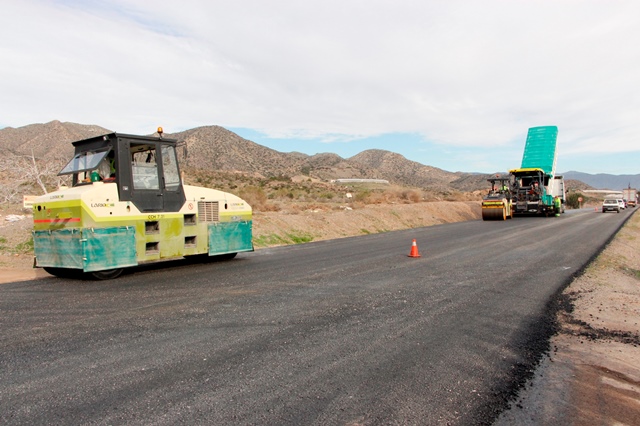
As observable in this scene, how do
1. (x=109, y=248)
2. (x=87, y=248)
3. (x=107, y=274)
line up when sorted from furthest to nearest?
(x=107, y=274)
(x=109, y=248)
(x=87, y=248)

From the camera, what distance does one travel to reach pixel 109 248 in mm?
8977

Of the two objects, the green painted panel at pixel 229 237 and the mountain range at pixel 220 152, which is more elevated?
the mountain range at pixel 220 152

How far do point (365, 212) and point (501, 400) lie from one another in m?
22.7

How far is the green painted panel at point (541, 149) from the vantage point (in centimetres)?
3391

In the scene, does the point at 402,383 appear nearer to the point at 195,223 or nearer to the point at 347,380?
the point at 347,380

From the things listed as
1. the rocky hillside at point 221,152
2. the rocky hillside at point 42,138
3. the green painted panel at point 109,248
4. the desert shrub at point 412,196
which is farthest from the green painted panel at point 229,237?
the rocky hillside at point 42,138

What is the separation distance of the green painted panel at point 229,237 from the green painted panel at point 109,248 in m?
2.15

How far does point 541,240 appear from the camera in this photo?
16.6 m

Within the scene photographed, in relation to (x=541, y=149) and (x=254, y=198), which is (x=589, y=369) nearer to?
(x=254, y=198)

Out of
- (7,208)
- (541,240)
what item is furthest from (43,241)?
(7,208)

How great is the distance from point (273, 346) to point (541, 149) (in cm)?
3462

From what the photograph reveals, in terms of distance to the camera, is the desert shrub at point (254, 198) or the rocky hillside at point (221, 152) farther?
the rocky hillside at point (221, 152)

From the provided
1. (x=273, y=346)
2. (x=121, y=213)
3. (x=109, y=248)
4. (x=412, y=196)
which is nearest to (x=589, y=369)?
(x=273, y=346)

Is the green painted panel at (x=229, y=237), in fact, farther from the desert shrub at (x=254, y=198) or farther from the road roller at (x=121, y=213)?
the desert shrub at (x=254, y=198)
